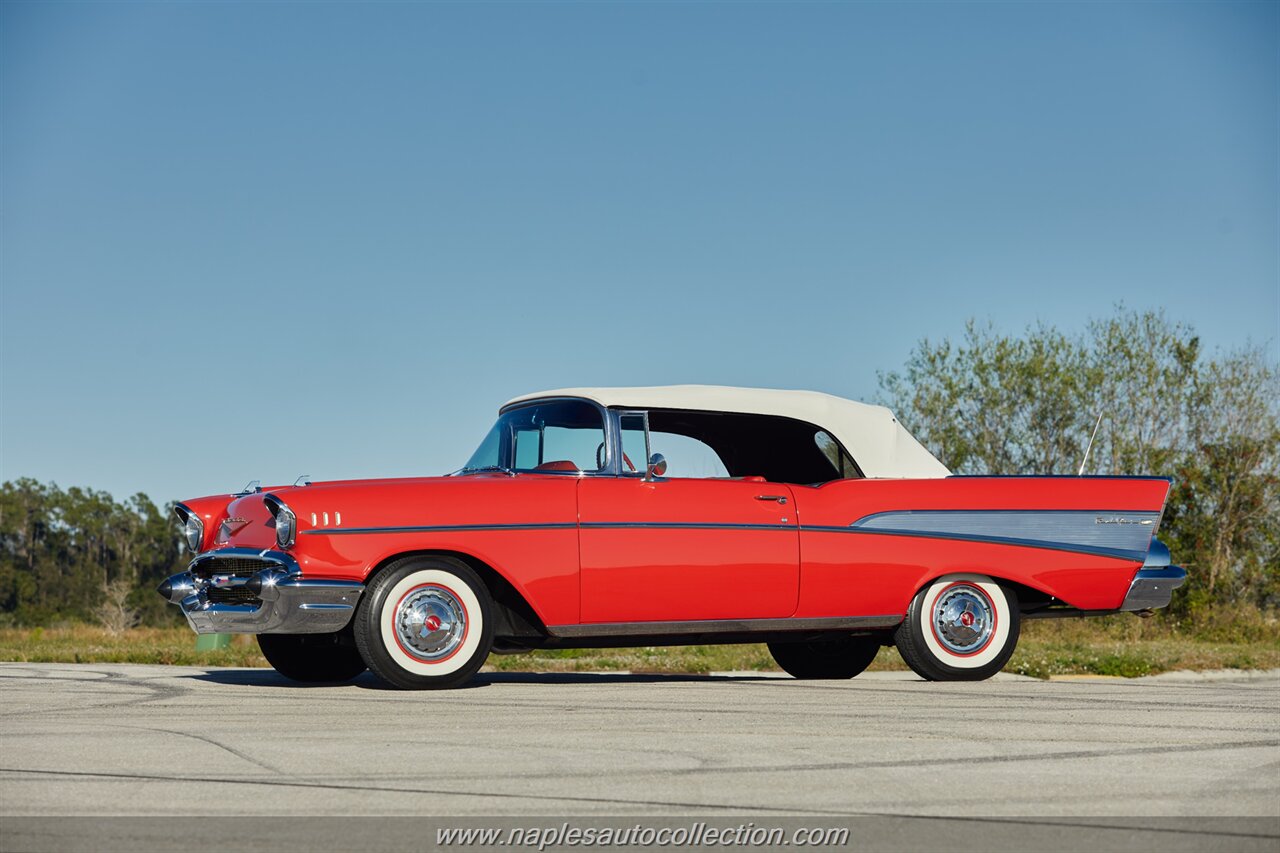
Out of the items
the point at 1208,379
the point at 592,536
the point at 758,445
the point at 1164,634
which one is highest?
the point at 1208,379

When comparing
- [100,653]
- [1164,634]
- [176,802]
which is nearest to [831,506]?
[176,802]

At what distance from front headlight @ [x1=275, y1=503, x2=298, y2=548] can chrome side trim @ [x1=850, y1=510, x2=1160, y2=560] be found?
371 centimetres

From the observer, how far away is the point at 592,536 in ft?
26.7

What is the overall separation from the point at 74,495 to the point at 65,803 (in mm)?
121176

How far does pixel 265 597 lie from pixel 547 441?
205 cm

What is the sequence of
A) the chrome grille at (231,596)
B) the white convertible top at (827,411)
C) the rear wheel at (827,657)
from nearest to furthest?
1. the chrome grille at (231,596)
2. the white convertible top at (827,411)
3. the rear wheel at (827,657)

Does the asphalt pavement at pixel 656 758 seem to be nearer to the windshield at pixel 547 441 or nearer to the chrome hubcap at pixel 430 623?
the chrome hubcap at pixel 430 623

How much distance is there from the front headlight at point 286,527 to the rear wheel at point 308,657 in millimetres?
1324

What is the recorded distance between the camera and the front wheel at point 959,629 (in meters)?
8.98

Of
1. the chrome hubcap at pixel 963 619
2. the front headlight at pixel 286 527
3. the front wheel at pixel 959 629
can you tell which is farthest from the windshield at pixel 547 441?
the chrome hubcap at pixel 963 619

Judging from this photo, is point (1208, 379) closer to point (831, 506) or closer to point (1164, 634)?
point (1164, 634)

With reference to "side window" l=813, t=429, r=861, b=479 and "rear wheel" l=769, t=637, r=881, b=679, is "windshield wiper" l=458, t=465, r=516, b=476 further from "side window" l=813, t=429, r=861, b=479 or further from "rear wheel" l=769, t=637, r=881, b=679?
"rear wheel" l=769, t=637, r=881, b=679

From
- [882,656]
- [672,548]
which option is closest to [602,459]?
[672,548]

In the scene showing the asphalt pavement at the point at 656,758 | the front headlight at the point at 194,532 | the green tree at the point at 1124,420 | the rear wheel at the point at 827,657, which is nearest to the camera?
the asphalt pavement at the point at 656,758
